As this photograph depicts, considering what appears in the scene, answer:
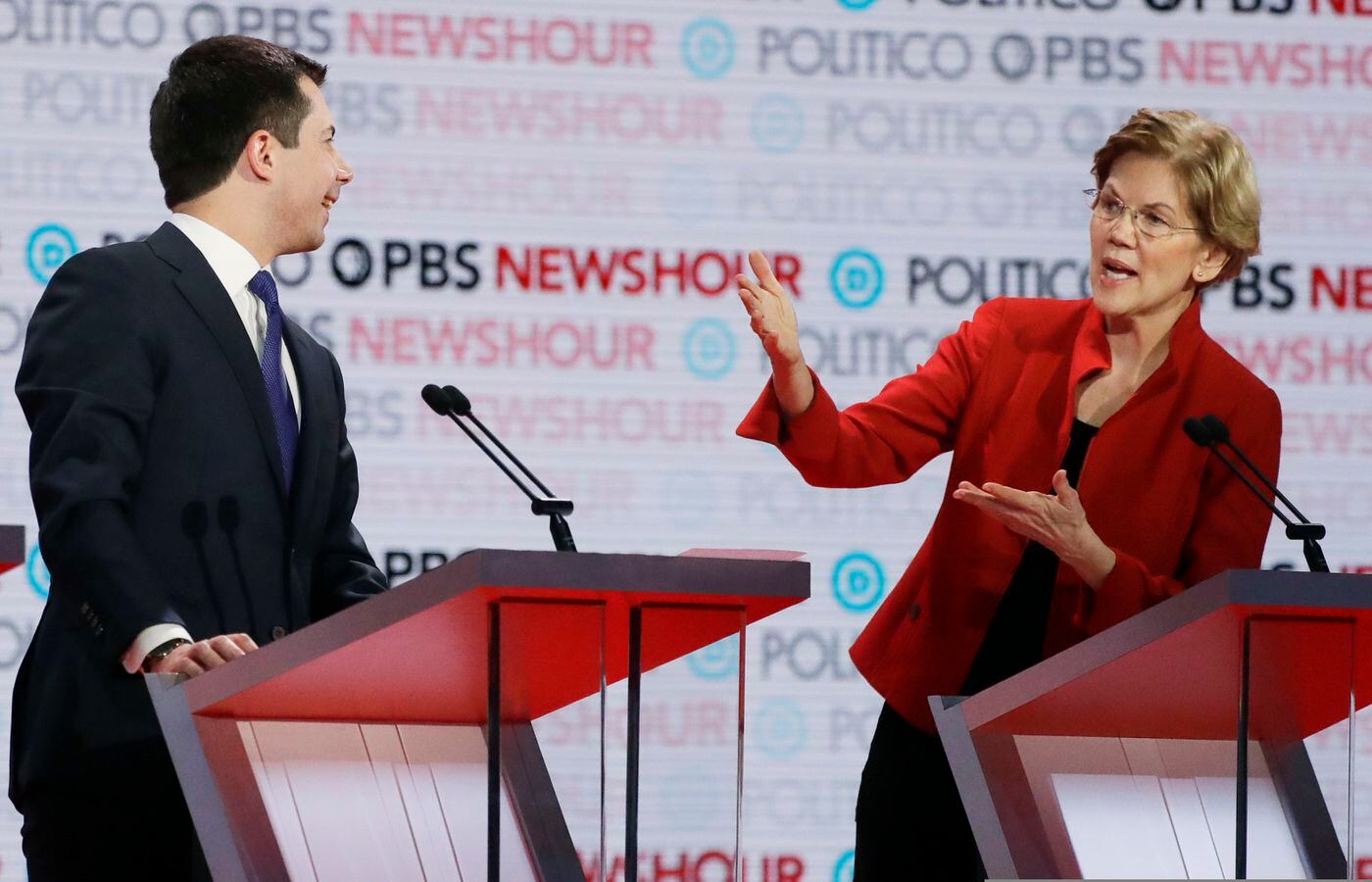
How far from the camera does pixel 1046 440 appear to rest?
8.47 ft

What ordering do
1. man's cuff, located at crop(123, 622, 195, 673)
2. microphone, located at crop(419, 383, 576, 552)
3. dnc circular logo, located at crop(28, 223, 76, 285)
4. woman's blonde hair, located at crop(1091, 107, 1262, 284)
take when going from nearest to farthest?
microphone, located at crop(419, 383, 576, 552) → man's cuff, located at crop(123, 622, 195, 673) → woman's blonde hair, located at crop(1091, 107, 1262, 284) → dnc circular logo, located at crop(28, 223, 76, 285)

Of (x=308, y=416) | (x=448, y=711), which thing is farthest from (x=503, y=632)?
(x=308, y=416)

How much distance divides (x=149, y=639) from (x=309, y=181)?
2.30 ft

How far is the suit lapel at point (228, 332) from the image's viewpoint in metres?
2.34

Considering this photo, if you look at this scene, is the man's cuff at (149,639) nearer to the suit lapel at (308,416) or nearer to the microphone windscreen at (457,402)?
the suit lapel at (308,416)

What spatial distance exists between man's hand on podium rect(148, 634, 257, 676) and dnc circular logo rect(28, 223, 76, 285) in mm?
1587

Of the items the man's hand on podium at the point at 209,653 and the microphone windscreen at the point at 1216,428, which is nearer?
the man's hand on podium at the point at 209,653

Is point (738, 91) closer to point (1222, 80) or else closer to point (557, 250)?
point (557, 250)

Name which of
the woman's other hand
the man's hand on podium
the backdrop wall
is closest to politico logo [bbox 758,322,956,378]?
the backdrop wall

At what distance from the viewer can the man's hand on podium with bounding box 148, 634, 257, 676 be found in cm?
200

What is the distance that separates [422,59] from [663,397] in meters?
0.76

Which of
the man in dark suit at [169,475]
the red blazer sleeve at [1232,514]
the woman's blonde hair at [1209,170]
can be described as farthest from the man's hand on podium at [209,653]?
the woman's blonde hair at [1209,170]

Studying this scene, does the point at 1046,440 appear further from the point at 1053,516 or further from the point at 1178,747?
the point at 1178,747

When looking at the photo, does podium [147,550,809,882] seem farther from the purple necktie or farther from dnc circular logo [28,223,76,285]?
dnc circular logo [28,223,76,285]
